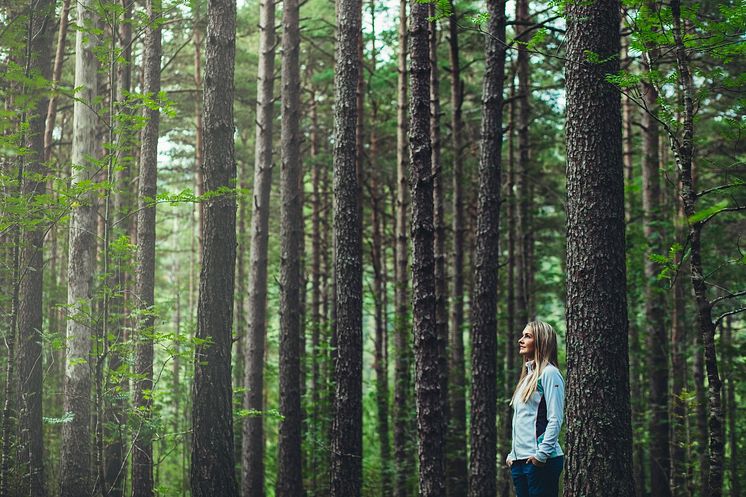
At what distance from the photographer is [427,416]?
828 cm

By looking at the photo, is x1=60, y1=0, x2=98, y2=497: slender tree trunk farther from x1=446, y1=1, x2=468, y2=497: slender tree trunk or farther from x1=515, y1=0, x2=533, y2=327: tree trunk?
x1=515, y1=0, x2=533, y2=327: tree trunk

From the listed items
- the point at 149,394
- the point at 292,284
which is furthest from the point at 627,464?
the point at 292,284

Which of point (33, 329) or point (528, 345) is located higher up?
point (33, 329)

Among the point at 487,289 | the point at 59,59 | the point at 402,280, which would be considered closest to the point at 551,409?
the point at 487,289

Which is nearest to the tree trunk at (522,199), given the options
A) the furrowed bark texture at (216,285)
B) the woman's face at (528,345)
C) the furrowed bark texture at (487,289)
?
the furrowed bark texture at (487,289)

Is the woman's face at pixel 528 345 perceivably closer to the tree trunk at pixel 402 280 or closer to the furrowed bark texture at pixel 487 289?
the furrowed bark texture at pixel 487 289

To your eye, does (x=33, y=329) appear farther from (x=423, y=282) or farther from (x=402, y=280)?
(x=423, y=282)

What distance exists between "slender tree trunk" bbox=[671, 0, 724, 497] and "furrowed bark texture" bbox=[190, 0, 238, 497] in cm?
510

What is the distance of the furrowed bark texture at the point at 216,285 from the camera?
8.34m

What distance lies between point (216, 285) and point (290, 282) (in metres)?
3.93

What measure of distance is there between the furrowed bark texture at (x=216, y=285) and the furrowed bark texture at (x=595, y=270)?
433cm

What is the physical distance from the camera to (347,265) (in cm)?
998

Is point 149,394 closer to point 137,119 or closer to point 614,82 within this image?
point 137,119

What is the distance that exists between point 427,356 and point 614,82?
13.4ft
